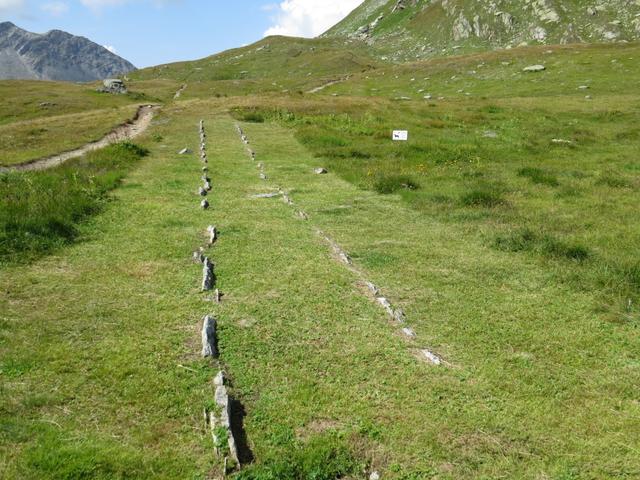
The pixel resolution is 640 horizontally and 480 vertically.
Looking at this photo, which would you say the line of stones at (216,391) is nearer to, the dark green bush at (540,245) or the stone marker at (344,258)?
the stone marker at (344,258)

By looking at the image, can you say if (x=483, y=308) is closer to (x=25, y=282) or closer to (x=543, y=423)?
(x=543, y=423)

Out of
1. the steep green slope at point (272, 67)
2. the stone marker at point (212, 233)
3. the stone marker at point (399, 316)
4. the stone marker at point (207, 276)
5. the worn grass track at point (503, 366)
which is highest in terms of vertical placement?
the steep green slope at point (272, 67)

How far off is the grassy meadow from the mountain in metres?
88.8

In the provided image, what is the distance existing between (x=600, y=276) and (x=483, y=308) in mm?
3045

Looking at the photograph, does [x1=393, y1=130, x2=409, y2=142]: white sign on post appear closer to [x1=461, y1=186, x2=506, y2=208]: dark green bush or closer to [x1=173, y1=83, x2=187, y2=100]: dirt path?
[x1=461, y1=186, x2=506, y2=208]: dark green bush

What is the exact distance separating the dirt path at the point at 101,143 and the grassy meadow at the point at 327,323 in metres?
3.33

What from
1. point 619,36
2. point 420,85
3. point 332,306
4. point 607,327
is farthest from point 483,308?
point 619,36

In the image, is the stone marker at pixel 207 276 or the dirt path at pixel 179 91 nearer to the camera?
the stone marker at pixel 207 276

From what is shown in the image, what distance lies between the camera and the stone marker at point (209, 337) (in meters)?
7.79

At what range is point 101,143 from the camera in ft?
105

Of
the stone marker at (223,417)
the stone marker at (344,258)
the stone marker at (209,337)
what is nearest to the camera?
the stone marker at (223,417)

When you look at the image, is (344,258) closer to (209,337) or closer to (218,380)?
(209,337)

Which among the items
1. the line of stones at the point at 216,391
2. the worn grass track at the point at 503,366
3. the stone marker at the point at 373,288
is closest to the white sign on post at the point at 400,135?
the worn grass track at the point at 503,366

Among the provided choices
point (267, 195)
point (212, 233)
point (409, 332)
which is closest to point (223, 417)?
point (409, 332)
